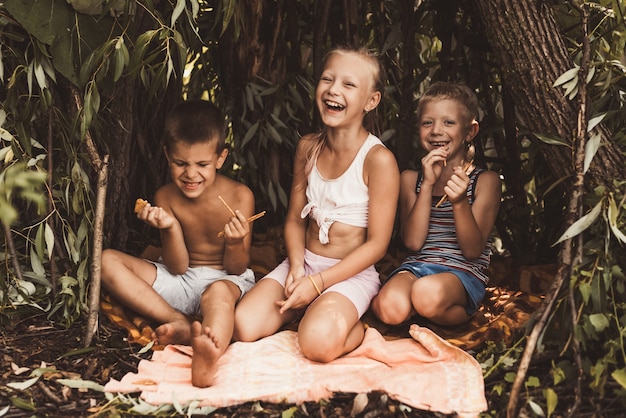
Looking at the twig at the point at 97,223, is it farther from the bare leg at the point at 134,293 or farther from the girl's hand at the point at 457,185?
the girl's hand at the point at 457,185

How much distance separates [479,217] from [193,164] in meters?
1.00

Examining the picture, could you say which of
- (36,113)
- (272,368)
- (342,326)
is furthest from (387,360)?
(36,113)

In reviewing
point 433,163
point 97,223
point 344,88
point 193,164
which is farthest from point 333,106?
point 97,223

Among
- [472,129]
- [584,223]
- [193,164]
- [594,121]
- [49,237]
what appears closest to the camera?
[584,223]

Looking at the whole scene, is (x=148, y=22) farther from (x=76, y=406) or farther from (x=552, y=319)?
(x=552, y=319)

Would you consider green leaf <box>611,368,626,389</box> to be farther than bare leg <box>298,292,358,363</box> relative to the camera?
No

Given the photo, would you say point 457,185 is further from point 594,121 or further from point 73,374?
point 73,374

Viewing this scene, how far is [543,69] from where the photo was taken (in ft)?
7.24

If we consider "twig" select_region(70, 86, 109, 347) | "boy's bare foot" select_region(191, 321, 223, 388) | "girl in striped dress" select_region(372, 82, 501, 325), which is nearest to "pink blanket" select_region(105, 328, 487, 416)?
"boy's bare foot" select_region(191, 321, 223, 388)

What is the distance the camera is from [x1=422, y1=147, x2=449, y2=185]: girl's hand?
2.53 meters

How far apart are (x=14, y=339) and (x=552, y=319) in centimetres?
159

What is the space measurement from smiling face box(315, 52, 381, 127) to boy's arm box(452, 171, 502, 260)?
1.58 ft

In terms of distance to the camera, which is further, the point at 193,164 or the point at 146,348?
the point at 193,164

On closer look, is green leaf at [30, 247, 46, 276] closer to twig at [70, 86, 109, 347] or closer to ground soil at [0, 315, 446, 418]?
ground soil at [0, 315, 446, 418]
